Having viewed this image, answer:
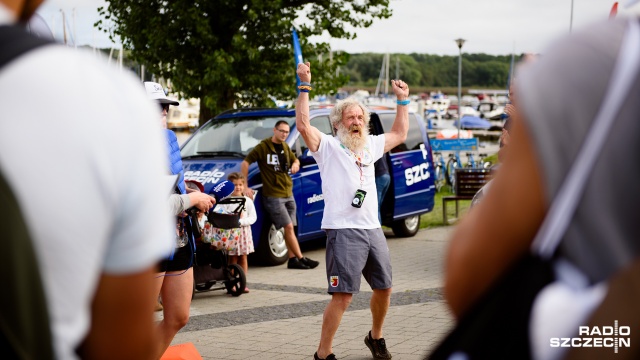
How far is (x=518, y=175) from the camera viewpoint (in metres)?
1.63

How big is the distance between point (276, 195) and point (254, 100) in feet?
20.2

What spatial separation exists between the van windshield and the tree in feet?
11.6

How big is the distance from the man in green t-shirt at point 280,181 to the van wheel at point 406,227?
3.46 metres

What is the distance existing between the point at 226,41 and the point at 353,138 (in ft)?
35.6

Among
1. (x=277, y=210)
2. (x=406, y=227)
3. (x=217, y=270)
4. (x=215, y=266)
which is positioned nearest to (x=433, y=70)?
(x=406, y=227)

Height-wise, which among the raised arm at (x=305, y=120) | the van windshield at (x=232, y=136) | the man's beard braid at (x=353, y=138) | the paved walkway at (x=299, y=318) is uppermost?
the raised arm at (x=305, y=120)

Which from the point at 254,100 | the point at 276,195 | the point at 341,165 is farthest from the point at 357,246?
the point at 254,100

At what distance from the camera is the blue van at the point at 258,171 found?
1211 cm

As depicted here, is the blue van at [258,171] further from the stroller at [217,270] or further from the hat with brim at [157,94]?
the hat with brim at [157,94]

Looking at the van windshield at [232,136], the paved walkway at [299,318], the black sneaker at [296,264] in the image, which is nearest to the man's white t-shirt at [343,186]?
the paved walkway at [299,318]

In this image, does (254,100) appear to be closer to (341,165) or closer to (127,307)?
(341,165)

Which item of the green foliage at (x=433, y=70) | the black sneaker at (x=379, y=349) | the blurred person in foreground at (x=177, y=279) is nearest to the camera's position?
the blurred person in foreground at (x=177, y=279)

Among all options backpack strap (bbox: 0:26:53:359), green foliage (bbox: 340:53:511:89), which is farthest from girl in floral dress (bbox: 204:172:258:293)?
green foliage (bbox: 340:53:511:89)

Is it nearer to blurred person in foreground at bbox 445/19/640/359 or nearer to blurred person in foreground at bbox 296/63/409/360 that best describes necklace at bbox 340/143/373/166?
blurred person in foreground at bbox 296/63/409/360
